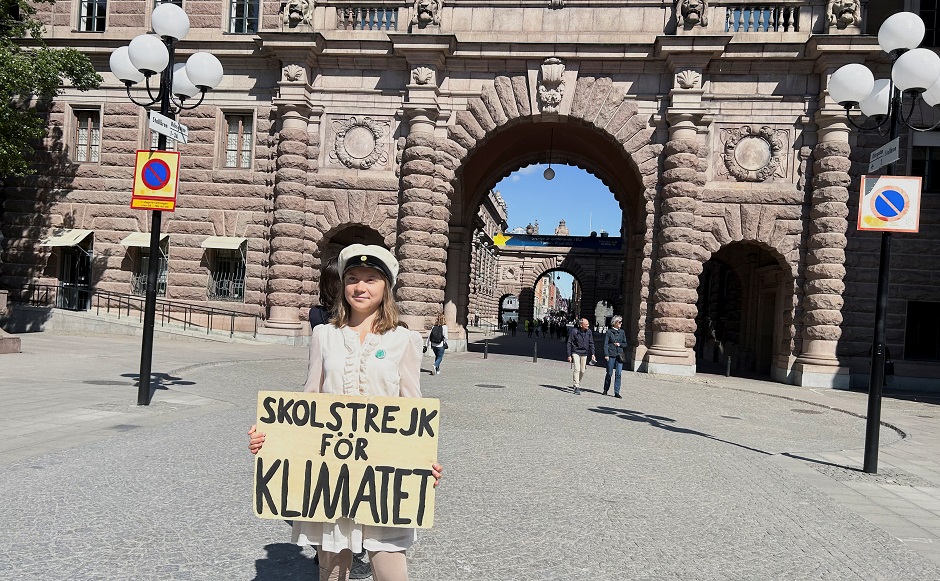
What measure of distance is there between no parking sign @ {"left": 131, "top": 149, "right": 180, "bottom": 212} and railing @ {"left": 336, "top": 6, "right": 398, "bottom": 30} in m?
14.8

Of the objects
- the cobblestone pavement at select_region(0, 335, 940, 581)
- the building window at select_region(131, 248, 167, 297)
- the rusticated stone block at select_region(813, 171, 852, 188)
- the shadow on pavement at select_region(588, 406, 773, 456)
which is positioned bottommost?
the shadow on pavement at select_region(588, 406, 773, 456)

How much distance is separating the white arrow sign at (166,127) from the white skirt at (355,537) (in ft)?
27.4

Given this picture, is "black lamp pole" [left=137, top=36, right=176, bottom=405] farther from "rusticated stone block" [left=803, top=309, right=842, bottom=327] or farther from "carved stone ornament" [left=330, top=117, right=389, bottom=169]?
"rusticated stone block" [left=803, top=309, right=842, bottom=327]

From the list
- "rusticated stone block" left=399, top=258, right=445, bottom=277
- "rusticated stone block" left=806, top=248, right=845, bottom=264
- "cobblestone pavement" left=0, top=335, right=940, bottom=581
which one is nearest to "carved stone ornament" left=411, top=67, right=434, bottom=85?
"rusticated stone block" left=399, top=258, right=445, bottom=277

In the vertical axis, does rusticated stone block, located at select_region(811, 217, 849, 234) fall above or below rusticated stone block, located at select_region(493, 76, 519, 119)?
below

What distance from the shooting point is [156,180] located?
10844 mm

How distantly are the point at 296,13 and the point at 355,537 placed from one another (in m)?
22.9

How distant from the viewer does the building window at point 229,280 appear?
2480 centimetres

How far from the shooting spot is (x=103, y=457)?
733 centimetres

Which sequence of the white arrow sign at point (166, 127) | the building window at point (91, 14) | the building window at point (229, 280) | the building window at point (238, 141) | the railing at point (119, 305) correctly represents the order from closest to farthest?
the white arrow sign at point (166, 127)
the railing at point (119, 305)
the building window at point (229, 280)
the building window at point (238, 141)
the building window at point (91, 14)

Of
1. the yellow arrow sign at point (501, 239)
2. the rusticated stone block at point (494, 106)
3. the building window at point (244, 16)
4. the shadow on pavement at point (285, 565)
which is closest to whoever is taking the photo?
the shadow on pavement at point (285, 565)

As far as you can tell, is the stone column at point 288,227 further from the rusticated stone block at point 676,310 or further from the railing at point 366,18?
the rusticated stone block at point 676,310

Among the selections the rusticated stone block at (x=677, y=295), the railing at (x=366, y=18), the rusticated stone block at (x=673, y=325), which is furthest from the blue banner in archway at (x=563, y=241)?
the railing at (x=366, y=18)

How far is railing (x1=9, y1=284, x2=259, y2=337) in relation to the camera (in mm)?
24500
